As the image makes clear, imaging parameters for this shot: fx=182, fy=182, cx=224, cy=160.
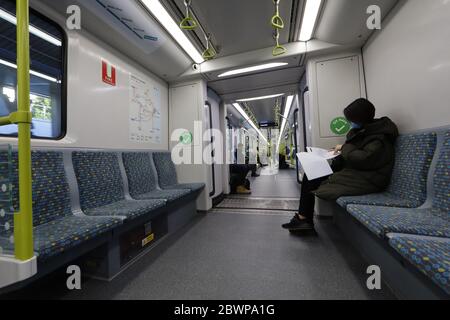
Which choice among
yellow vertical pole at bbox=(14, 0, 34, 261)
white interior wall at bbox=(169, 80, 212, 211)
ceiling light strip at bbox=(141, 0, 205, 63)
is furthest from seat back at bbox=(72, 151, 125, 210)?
Result: ceiling light strip at bbox=(141, 0, 205, 63)

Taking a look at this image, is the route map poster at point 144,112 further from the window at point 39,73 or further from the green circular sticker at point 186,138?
the window at point 39,73

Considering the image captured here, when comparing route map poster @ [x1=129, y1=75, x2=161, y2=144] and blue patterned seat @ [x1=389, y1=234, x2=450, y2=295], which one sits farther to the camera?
route map poster @ [x1=129, y1=75, x2=161, y2=144]

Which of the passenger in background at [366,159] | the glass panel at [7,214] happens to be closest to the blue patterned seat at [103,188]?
the glass panel at [7,214]

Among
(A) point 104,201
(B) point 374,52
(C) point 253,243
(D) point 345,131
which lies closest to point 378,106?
(D) point 345,131

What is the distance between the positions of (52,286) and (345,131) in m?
3.70

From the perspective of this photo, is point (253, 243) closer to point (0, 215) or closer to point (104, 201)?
point (104, 201)

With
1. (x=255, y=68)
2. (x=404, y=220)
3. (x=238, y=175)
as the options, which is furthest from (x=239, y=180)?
(x=404, y=220)

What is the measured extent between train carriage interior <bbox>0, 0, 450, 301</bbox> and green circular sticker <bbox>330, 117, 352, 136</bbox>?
30 millimetres

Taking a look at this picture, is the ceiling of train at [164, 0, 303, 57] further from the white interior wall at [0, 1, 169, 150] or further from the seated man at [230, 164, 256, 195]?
the seated man at [230, 164, 256, 195]

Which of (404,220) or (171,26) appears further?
(171,26)

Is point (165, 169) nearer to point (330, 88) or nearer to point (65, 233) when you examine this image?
point (65, 233)

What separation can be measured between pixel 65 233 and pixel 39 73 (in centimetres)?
161

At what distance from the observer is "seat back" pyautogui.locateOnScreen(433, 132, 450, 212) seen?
48.3 inches

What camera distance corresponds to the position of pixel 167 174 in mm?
3166
